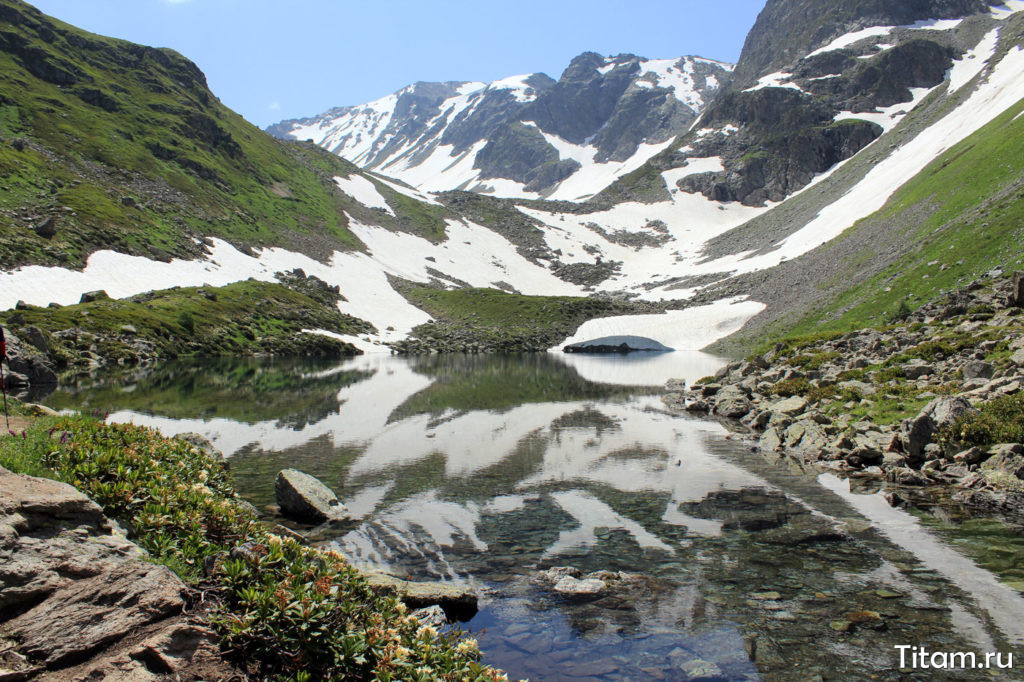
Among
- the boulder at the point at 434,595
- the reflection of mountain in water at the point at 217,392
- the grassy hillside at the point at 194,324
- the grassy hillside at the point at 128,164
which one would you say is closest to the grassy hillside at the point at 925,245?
the boulder at the point at 434,595

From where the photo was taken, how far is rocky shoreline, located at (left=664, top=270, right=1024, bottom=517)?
17.6 meters

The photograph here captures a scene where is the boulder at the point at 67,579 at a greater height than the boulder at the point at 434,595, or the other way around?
the boulder at the point at 67,579

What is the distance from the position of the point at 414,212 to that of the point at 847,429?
14926 cm

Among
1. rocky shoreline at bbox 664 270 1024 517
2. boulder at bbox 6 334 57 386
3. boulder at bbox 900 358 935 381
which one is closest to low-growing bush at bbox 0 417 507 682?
rocky shoreline at bbox 664 270 1024 517

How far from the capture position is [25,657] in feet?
16.2

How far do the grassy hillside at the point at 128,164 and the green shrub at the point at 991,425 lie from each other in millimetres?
86367

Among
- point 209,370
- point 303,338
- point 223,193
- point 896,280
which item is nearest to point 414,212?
point 223,193

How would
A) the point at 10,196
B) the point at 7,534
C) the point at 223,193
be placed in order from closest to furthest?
the point at 7,534 < the point at 10,196 < the point at 223,193

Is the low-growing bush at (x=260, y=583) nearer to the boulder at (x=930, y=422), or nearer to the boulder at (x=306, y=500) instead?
the boulder at (x=306, y=500)

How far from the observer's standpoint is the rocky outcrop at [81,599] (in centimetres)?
522

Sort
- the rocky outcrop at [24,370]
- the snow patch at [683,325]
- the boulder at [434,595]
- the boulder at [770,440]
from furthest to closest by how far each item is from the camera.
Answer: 1. the snow patch at [683,325]
2. the rocky outcrop at [24,370]
3. the boulder at [770,440]
4. the boulder at [434,595]

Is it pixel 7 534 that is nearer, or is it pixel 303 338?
pixel 7 534

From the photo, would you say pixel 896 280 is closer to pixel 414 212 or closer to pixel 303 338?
pixel 303 338

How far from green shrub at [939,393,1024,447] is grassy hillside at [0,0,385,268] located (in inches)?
3400
